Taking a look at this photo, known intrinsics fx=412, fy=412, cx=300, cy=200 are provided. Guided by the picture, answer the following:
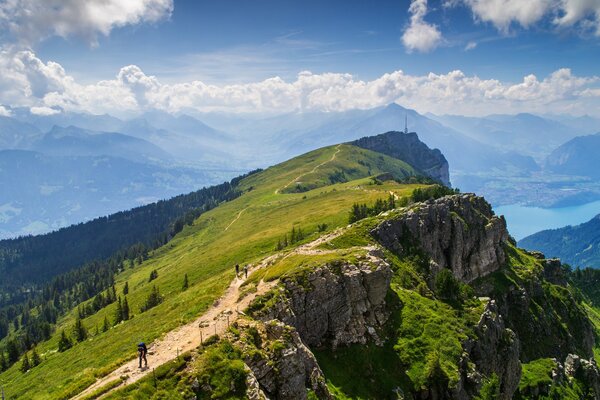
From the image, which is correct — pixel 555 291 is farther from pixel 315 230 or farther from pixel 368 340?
pixel 368 340

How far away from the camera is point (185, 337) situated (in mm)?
44656

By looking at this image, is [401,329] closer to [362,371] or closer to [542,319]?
[362,371]

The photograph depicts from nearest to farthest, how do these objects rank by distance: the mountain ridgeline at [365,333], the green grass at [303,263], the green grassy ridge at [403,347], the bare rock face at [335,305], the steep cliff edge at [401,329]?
the mountain ridgeline at [365,333] → the steep cliff edge at [401,329] → the green grassy ridge at [403,347] → the bare rock face at [335,305] → the green grass at [303,263]

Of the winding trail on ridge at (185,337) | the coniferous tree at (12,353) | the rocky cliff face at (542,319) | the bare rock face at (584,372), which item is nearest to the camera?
the winding trail on ridge at (185,337)

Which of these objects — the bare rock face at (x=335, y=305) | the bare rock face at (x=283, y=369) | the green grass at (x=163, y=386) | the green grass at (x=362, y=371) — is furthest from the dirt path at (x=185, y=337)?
the green grass at (x=362, y=371)

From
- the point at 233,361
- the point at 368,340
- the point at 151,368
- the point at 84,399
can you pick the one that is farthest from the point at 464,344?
the point at 84,399

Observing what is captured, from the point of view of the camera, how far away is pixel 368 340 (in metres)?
55.3

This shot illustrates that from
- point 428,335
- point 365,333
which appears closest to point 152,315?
point 365,333

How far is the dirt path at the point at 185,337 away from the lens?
37844 mm

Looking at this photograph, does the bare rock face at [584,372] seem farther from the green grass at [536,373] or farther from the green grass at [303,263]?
the green grass at [303,263]

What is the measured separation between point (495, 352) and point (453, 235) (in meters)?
35.7

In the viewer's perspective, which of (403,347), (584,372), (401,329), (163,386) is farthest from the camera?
(584,372)

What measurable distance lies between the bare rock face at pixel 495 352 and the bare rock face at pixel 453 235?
14.3 metres

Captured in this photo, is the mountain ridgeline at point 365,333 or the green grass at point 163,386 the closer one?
the green grass at point 163,386
